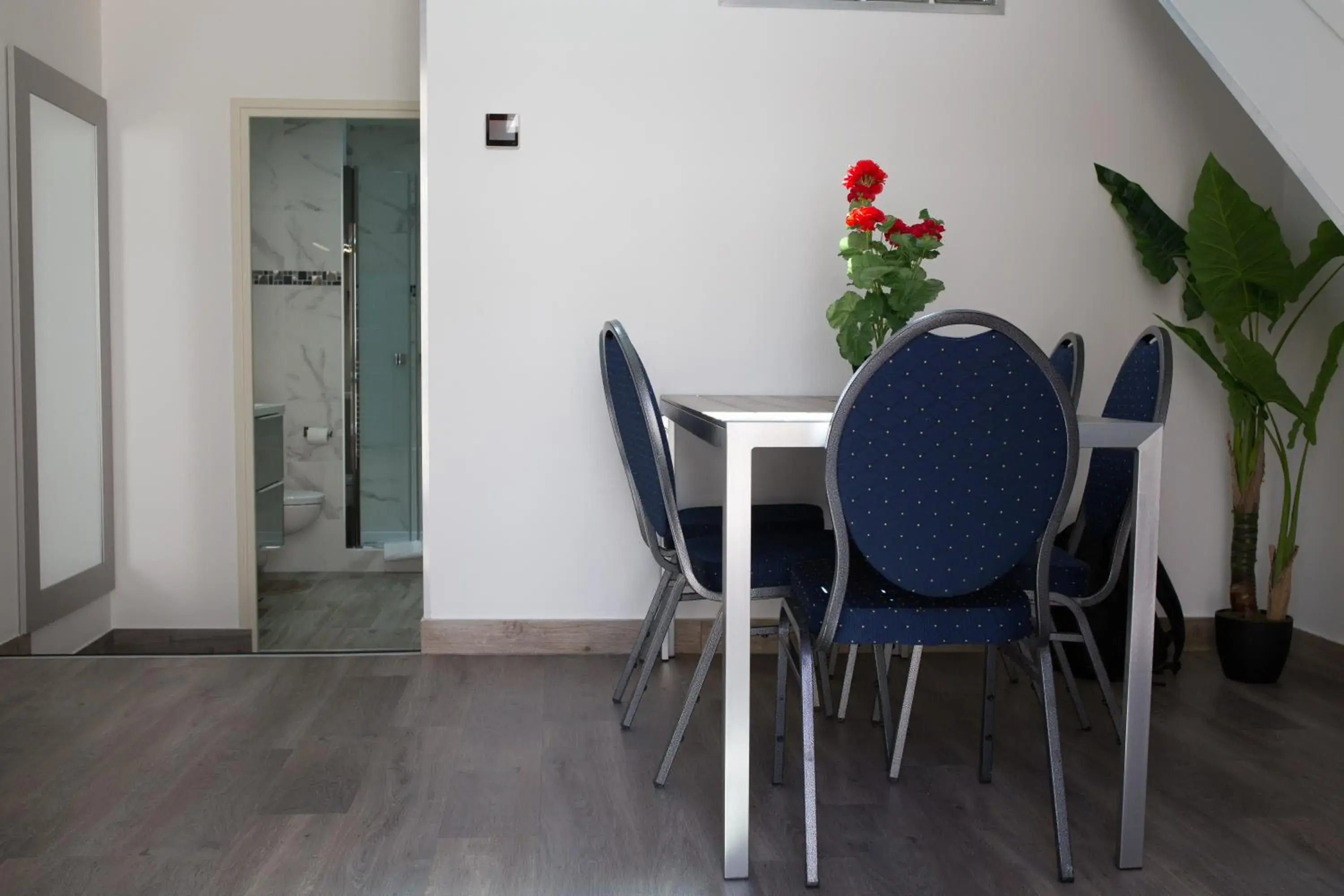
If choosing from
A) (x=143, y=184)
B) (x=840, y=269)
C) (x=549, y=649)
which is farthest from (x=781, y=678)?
(x=143, y=184)

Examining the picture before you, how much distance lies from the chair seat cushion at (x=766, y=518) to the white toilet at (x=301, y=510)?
3104 mm

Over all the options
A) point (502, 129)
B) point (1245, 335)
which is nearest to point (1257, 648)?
point (1245, 335)

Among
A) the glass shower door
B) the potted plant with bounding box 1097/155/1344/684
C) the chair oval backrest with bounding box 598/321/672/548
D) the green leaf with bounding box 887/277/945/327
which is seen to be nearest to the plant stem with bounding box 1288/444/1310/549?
the potted plant with bounding box 1097/155/1344/684

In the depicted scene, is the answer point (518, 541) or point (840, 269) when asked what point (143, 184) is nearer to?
point (518, 541)

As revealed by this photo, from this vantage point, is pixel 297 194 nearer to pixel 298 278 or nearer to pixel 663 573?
pixel 298 278

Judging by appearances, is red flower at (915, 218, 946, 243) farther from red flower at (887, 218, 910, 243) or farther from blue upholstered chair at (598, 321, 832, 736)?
blue upholstered chair at (598, 321, 832, 736)

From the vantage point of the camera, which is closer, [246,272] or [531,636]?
[531,636]

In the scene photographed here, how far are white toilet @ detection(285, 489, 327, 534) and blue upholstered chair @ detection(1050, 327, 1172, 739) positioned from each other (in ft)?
12.8

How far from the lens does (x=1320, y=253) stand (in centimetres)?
310

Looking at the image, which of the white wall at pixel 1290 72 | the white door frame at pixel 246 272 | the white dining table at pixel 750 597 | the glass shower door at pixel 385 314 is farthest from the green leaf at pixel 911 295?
the glass shower door at pixel 385 314

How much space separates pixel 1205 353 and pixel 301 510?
4.13 m

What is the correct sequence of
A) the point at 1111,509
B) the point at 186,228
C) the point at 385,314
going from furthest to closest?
the point at 385,314
the point at 186,228
the point at 1111,509

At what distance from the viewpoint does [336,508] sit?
18.6 feet

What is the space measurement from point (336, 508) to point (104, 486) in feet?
5.60
